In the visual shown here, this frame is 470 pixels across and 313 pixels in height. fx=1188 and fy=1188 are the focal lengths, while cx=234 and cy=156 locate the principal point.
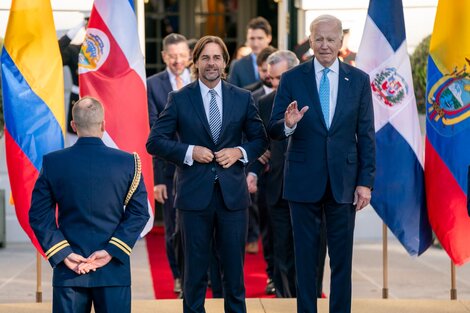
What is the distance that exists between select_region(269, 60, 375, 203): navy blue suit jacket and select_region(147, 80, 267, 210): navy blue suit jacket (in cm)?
18

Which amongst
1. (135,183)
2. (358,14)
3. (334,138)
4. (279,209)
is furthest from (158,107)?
(358,14)

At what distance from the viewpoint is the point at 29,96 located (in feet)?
26.7

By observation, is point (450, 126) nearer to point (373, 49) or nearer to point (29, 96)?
point (373, 49)

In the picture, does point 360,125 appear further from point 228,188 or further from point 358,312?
point 358,312

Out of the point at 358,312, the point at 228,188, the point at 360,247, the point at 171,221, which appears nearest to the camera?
the point at 228,188

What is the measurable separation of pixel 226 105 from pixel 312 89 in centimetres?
52

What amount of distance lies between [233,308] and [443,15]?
267cm

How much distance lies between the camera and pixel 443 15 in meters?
8.30

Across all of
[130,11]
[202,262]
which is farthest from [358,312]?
[130,11]

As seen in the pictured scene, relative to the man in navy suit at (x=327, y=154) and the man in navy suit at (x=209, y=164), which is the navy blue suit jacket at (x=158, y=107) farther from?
the man in navy suit at (x=327, y=154)

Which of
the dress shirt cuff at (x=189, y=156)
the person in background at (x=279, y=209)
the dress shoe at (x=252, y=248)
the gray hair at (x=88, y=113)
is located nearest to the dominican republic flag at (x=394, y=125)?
the person in background at (x=279, y=209)

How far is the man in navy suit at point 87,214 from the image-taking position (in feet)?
19.3

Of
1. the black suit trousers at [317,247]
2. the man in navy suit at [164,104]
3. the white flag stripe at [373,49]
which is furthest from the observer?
the man in navy suit at [164,104]

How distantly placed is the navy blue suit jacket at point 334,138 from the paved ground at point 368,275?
8.70ft
